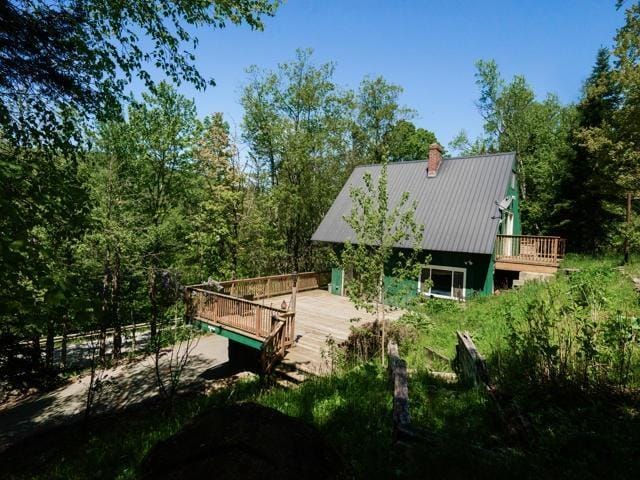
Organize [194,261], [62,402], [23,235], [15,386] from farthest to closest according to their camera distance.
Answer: [194,261] < [62,402] < [15,386] < [23,235]

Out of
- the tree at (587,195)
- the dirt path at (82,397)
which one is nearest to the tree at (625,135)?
the tree at (587,195)

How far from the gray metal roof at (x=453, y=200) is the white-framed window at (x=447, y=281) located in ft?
3.89

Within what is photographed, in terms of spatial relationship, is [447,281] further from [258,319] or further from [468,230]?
[258,319]

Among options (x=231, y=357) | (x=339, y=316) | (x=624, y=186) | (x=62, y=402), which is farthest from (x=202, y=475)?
(x=624, y=186)

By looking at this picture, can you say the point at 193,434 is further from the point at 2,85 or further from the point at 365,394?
the point at 2,85

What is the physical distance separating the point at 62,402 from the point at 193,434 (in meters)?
14.6

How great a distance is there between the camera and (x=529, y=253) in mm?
16625

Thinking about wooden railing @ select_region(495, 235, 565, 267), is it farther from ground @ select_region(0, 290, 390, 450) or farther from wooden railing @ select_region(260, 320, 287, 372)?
wooden railing @ select_region(260, 320, 287, 372)

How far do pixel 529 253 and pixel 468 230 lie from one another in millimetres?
3419

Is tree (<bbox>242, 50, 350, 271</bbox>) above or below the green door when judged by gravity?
above

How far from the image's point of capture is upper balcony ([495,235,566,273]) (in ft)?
51.9

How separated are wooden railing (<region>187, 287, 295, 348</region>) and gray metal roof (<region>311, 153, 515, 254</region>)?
20.5ft

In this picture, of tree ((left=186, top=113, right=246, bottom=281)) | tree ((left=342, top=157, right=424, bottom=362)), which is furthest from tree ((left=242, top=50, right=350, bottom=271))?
tree ((left=342, top=157, right=424, bottom=362))

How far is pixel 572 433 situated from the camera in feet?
11.9
